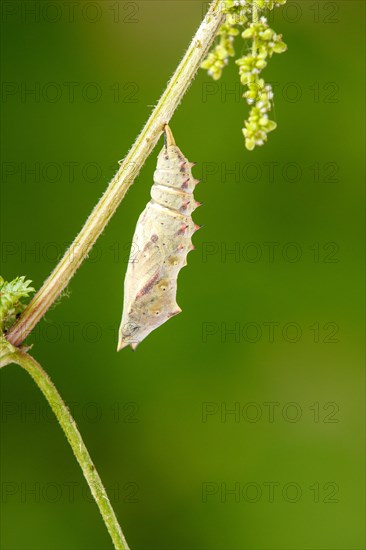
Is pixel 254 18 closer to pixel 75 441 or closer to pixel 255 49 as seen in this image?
pixel 255 49

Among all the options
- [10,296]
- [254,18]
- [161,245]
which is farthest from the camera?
[161,245]

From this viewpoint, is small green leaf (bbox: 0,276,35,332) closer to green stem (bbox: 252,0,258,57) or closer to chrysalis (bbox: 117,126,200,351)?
chrysalis (bbox: 117,126,200,351)

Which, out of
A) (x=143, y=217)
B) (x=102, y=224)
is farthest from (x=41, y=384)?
(x=143, y=217)

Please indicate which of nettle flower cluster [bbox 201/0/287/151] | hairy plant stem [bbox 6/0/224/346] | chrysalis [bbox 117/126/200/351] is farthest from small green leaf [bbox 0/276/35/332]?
nettle flower cluster [bbox 201/0/287/151]

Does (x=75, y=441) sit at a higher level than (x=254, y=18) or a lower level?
lower

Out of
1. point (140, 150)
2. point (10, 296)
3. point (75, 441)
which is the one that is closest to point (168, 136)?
point (140, 150)

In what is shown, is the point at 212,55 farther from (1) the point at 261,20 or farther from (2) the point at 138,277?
(2) the point at 138,277
